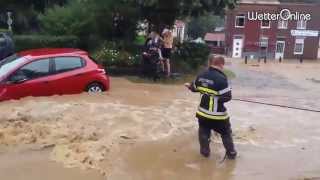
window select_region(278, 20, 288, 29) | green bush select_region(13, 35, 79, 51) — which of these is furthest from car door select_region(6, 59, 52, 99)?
window select_region(278, 20, 288, 29)

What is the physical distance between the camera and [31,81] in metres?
14.1

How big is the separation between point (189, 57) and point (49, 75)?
10632mm

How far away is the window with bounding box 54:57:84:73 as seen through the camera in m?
14.7

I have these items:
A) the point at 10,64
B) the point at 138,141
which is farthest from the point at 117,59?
the point at 138,141

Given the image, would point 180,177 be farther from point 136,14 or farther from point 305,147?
point 136,14

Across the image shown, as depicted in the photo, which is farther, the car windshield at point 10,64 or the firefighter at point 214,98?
the car windshield at point 10,64

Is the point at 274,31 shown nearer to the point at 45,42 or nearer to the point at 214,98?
the point at 45,42

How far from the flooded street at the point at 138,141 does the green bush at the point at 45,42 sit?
11.2 m

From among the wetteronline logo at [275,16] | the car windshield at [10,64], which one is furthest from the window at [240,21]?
the car windshield at [10,64]

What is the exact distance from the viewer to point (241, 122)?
12.3 m

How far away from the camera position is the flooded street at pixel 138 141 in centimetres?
859

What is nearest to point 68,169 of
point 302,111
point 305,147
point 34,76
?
point 305,147

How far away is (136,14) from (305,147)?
582 inches

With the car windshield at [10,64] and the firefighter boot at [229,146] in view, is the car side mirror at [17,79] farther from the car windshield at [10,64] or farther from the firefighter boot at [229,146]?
the firefighter boot at [229,146]
